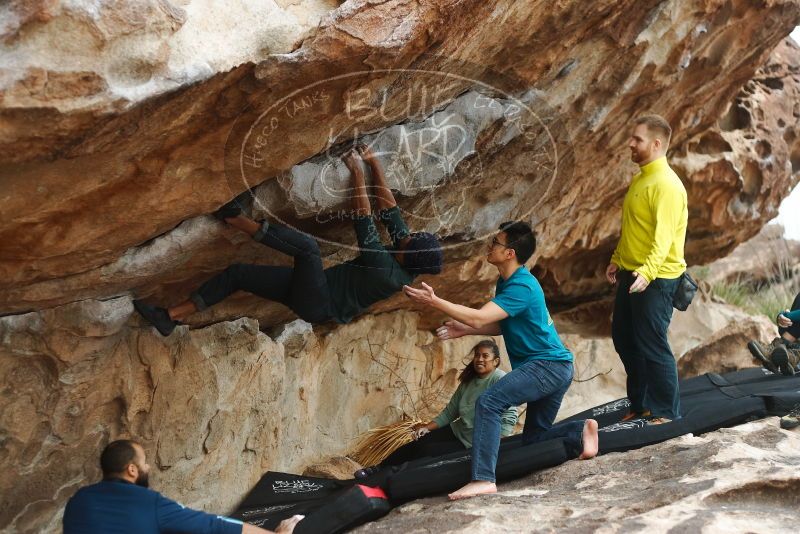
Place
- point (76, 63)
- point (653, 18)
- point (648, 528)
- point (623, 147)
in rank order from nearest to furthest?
point (76, 63) < point (648, 528) < point (653, 18) < point (623, 147)

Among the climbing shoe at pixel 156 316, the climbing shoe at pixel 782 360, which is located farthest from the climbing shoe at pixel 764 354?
the climbing shoe at pixel 156 316

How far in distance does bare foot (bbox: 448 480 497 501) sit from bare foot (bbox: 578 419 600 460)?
0.55m

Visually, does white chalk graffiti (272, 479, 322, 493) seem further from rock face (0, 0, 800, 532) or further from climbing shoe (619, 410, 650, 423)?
climbing shoe (619, 410, 650, 423)

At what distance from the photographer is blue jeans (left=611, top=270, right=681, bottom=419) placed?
15.6 feet

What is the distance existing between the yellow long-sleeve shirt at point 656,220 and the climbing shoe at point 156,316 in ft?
7.90

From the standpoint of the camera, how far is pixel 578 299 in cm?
869

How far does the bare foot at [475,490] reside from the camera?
4.13 metres

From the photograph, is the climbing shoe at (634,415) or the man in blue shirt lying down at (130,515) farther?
the climbing shoe at (634,415)

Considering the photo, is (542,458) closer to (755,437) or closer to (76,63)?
(755,437)

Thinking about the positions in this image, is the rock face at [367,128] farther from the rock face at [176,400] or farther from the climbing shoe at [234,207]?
the rock face at [176,400]

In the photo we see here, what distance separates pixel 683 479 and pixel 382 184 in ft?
6.84

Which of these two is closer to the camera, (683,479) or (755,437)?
(683,479)

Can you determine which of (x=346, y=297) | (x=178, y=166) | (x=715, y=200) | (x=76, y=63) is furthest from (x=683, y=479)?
(x=715, y=200)

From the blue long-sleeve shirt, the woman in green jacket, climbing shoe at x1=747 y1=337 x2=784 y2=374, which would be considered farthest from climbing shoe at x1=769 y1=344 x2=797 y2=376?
the blue long-sleeve shirt
